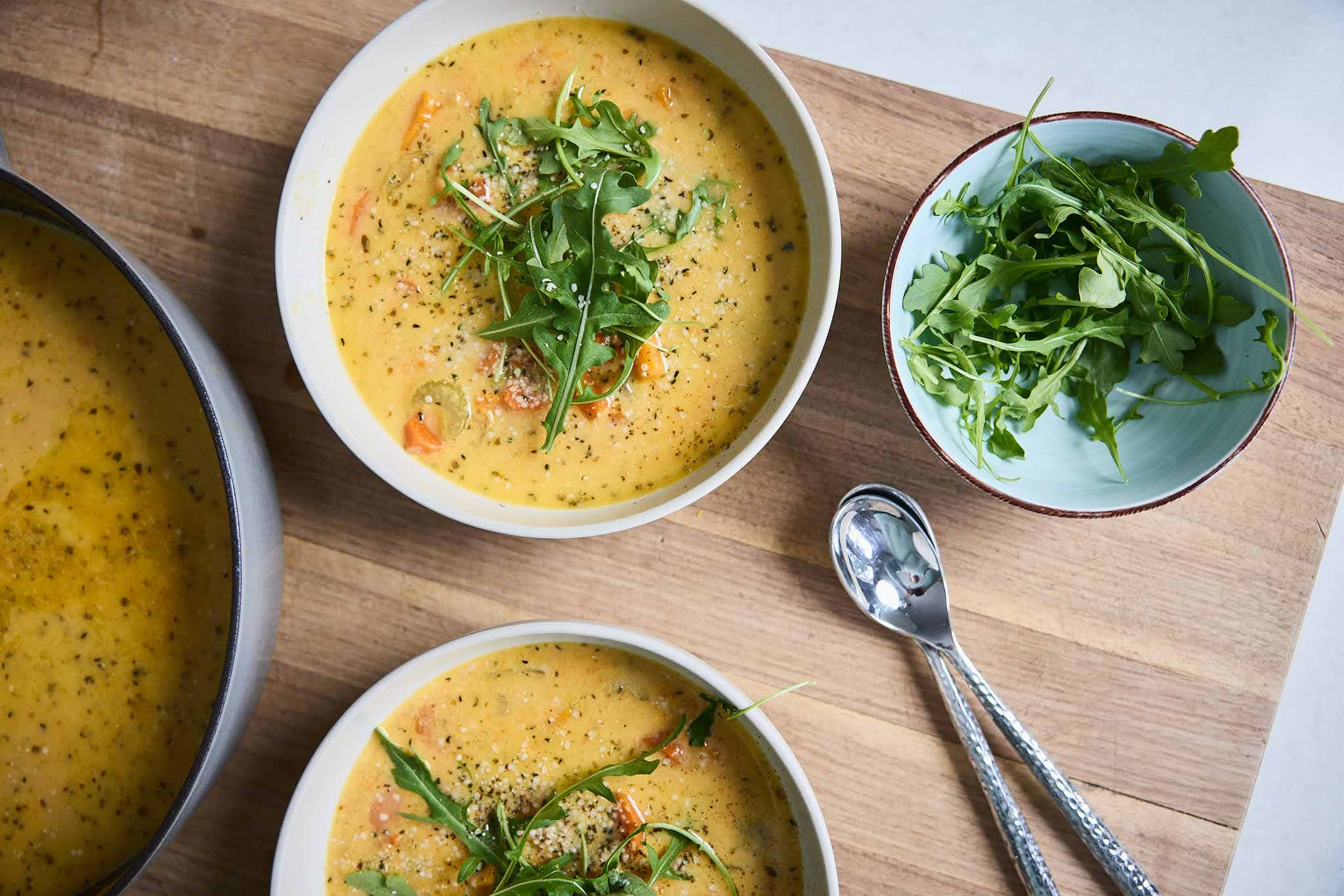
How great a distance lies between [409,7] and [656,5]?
55cm

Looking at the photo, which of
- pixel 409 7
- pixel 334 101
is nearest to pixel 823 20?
pixel 409 7

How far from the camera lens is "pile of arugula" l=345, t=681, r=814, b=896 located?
5.89 ft

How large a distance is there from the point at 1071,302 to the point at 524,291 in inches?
41.3

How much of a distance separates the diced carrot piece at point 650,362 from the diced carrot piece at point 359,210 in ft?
2.09

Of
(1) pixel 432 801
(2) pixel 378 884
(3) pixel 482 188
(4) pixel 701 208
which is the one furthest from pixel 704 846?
(3) pixel 482 188

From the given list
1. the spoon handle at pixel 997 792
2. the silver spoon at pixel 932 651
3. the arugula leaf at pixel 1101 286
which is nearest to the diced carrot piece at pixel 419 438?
the silver spoon at pixel 932 651

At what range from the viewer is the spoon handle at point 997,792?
1835 mm

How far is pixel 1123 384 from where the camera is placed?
187cm

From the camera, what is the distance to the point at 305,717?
194 centimetres

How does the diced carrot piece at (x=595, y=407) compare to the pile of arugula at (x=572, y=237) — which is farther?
the diced carrot piece at (x=595, y=407)

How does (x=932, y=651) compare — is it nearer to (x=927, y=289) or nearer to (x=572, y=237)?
(x=927, y=289)

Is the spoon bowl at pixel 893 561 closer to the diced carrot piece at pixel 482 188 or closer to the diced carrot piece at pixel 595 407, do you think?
the diced carrot piece at pixel 595 407

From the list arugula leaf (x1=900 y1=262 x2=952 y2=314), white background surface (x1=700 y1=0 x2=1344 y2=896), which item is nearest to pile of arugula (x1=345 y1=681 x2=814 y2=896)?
arugula leaf (x1=900 y1=262 x2=952 y2=314)

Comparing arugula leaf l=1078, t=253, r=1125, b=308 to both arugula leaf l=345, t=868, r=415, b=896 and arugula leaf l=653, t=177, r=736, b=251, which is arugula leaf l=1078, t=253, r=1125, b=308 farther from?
arugula leaf l=345, t=868, r=415, b=896
